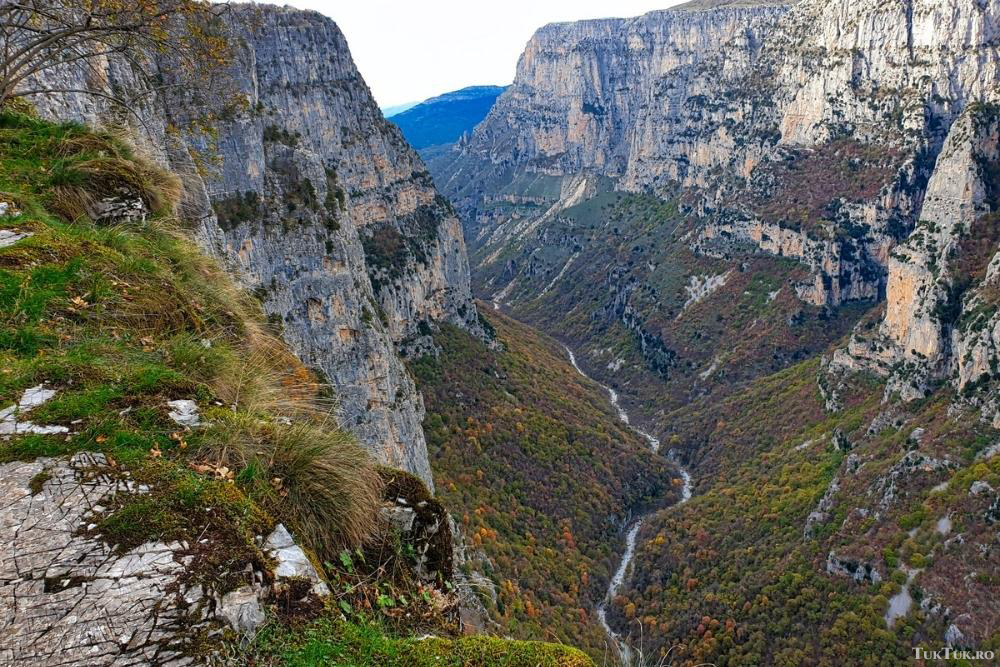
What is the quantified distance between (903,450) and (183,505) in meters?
55.7

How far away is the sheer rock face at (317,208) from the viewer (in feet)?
100

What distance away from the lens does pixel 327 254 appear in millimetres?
37969

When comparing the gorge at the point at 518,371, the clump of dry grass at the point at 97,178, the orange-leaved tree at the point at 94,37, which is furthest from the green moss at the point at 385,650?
the orange-leaved tree at the point at 94,37

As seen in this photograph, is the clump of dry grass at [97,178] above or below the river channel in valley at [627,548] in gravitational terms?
above

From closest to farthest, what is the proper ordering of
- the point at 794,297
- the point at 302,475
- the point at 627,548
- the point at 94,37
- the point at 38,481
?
the point at 38,481, the point at 302,475, the point at 94,37, the point at 627,548, the point at 794,297

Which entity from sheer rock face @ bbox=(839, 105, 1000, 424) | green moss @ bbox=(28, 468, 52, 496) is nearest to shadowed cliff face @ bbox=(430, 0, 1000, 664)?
sheer rock face @ bbox=(839, 105, 1000, 424)

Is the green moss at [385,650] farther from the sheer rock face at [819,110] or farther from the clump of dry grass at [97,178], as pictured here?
the sheer rock face at [819,110]

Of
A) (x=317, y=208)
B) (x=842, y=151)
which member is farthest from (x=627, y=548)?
(x=842, y=151)

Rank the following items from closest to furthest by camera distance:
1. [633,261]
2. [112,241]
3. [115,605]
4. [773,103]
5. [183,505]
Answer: [115,605] → [183,505] → [112,241] → [773,103] → [633,261]

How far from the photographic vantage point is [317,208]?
38.4 meters

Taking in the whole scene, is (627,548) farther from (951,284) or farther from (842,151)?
(842,151)

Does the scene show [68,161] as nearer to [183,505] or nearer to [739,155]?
[183,505]

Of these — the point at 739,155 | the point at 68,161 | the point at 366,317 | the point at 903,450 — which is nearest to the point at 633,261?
the point at 739,155

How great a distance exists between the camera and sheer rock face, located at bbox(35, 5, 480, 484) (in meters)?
30.6
